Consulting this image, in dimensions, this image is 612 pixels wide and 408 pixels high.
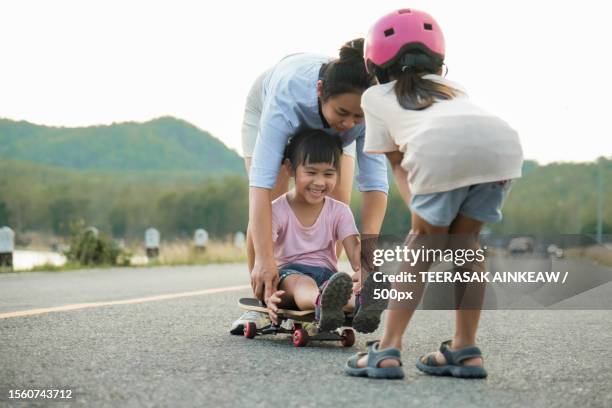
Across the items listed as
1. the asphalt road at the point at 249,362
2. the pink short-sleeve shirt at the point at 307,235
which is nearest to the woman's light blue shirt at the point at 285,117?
the pink short-sleeve shirt at the point at 307,235

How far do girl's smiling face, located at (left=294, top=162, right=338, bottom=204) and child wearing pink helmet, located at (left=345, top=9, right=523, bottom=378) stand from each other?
1.03m

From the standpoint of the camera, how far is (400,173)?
3.23 meters

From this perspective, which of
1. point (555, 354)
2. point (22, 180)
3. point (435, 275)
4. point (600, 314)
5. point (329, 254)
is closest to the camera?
point (435, 275)

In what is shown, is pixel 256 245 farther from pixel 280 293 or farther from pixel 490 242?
pixel 490 242

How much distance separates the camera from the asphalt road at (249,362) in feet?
8.97

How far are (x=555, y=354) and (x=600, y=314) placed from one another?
259 cm

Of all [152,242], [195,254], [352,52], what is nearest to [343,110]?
[352,52]

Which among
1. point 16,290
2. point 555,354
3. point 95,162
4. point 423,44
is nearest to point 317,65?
point 423,44

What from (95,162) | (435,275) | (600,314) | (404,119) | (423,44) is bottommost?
(600,314)

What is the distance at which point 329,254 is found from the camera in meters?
4.55

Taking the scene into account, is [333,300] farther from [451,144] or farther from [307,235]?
[451,144]

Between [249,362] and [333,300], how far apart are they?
20.0 inches

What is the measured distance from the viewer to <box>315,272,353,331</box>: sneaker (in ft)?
12.2

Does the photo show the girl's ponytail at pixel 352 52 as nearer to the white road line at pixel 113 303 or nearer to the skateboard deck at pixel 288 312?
the skateboard deck at pixel 288 312
